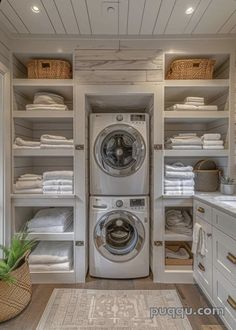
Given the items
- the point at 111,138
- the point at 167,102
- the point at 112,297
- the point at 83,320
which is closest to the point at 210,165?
the point at 167,102

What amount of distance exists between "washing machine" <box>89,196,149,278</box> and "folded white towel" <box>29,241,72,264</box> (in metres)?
0.26

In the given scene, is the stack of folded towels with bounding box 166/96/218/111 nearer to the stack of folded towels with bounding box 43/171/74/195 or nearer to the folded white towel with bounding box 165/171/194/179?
the folded white towel with bounding box 165/171/194/179

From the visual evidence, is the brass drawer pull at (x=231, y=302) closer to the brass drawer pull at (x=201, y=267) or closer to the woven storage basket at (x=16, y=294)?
the brass drawer pull at (x=201, y=267)

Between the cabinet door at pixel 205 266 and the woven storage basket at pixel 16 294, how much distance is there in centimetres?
150

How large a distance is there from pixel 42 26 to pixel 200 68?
1.54 metres

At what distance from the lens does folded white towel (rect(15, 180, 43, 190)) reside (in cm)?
244

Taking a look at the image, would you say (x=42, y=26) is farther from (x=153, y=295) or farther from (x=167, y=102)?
(x=153, y=295)

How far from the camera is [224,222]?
1733 millimetres

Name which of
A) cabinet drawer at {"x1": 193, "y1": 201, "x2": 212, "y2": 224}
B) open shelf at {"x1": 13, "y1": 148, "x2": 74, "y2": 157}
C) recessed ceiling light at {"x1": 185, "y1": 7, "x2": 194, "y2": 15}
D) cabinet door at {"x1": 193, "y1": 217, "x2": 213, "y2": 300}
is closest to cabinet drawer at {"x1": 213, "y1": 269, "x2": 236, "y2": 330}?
cabinet door at {"x1": 193, "y1": 217, "x2": 213, "y2": 300}

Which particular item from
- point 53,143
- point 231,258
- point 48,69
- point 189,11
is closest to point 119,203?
point 53,143

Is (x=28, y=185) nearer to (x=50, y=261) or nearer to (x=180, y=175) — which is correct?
(x=50, y=261)

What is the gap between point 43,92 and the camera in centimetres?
255

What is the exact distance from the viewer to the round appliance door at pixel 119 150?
251cm

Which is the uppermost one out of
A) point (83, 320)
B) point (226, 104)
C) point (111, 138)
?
point (226, 104)
